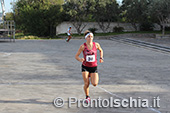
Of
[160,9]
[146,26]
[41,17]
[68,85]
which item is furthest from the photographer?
[41,17]

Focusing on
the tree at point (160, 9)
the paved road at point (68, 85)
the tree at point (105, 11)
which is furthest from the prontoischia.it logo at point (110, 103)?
the tree at point (105, 11)

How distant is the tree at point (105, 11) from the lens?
4057cm

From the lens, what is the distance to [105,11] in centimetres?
4097

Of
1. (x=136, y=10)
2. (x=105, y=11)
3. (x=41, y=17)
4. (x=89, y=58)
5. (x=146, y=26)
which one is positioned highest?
(x=136, y=10)

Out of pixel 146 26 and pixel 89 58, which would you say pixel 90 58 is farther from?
pixel 146 26

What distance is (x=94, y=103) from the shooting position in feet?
23.8

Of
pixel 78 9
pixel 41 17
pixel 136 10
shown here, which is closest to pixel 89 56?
pixel 78 9

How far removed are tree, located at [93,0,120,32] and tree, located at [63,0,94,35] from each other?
120 centimetres

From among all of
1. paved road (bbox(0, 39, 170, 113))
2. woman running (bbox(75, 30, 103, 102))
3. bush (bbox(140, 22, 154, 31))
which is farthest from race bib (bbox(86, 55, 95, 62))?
bush (bbox(140, 22, 154, 31))

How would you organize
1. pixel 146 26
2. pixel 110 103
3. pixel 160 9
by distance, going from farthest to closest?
pixel 146 26 → pixel 160 9 → pixel 110 103

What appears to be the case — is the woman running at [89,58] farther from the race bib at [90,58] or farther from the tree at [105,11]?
the tree at [105,11]

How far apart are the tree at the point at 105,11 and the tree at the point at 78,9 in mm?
1198

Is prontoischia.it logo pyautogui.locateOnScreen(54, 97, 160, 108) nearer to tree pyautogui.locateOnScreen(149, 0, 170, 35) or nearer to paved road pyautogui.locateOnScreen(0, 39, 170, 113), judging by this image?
paved road pyautogui.locateOnScreen(0, 39, 170, 113)

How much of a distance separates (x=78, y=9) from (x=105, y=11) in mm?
3954
